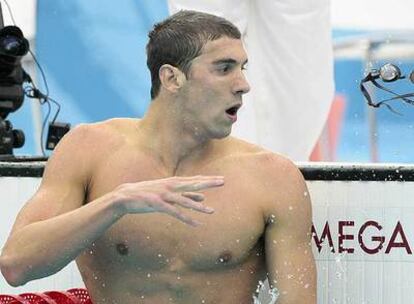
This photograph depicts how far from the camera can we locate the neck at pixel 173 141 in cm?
308

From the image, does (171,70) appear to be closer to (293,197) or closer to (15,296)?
(293,197)

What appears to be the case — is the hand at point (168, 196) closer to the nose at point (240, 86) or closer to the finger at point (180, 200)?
the finger at point (180, 200)

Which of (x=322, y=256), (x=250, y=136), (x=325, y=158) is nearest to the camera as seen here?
(x=322, y=256)

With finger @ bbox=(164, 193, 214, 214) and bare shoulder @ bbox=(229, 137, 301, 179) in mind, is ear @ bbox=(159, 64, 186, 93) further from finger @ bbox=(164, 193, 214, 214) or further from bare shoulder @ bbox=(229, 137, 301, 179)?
finger @ bbox=(164, 193, 214, 214)

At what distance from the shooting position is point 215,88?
299 cm

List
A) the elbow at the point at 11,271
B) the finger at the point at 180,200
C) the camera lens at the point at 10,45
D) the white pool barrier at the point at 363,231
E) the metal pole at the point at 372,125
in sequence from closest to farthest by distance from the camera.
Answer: the finger at the point at 180,200, the elbow at the point at 11,271, the white pool barrier at the point at 363,231, the camera lens at the point at 10,45, the metal pole at the point at 372,125

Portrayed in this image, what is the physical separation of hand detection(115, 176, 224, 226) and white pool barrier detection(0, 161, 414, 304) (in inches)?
22.2

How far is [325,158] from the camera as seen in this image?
506 centimetres

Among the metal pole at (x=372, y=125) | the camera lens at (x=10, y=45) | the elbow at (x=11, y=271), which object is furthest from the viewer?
the metal pole at (x=372, y=125)

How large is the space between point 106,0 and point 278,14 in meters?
1.26

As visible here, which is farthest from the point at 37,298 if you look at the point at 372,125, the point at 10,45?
the point at 372,125

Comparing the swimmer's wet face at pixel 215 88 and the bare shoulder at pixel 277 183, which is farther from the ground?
the swimmer's wet face at pixel 215 88

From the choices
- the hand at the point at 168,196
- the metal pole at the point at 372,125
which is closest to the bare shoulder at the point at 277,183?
the hand at the point at 168,196

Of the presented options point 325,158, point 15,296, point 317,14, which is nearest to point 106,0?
point 325,158
